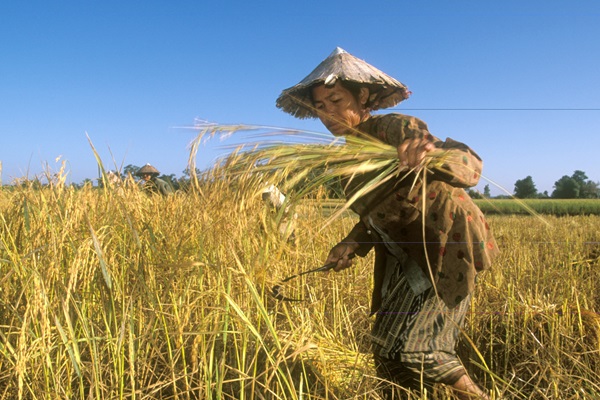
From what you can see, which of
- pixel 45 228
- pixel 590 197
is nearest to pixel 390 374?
pixel 45 228

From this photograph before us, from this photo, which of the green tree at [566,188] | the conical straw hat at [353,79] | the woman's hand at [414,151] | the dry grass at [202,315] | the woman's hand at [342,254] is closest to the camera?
the woman's hand at [414,151]

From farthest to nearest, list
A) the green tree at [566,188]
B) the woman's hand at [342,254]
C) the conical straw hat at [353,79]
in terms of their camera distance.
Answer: the green tree at [566,188] → the woman's hand at [342,254] → the conical straw hat at [353,79]

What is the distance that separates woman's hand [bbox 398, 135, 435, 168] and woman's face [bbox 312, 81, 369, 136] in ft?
1.30

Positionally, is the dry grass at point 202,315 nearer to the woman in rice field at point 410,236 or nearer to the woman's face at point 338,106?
the woman in rice field at point 410,236

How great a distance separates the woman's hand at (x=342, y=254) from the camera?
1676 millimetres

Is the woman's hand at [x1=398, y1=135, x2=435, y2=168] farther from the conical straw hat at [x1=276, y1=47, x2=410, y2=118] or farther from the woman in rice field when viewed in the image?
the conical straw hat at [x1=276, y1=47, x2=410, y2=118]

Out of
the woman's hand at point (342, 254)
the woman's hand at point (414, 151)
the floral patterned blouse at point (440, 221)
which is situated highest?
the woman's hand at point (414, 151)

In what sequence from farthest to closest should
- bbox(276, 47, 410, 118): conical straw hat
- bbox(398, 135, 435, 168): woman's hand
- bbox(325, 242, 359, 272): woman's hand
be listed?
bbox(325, 242, 359, 272): woman's hand, bbox(276, 47, 410, 118): conical straw hat, bbox(398, 135, 435, 168): woman's hand

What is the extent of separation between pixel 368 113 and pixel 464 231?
54 cm

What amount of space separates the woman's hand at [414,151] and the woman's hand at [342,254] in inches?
23.8

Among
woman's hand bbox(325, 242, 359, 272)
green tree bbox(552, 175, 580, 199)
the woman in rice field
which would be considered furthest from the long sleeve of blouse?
green tree bbox(552, 175, 580, 199)

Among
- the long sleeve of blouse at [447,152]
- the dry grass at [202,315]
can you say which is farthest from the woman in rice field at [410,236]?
the dry grass at [202,315]

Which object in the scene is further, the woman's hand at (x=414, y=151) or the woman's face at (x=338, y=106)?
the woman's face at (x=338, y=106)

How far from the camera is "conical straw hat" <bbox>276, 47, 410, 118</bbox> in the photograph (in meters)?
1.53
